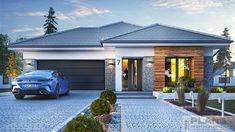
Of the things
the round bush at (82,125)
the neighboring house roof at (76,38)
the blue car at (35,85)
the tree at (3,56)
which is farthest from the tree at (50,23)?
the round bush at (82,125)

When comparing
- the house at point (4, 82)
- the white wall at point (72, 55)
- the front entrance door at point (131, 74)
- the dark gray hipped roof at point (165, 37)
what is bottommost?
the house at point (4, 82)

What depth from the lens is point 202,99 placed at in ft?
35.2

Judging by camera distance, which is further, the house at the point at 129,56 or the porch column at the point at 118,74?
the porch column at the point at 118,74

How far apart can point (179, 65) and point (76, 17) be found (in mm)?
10332

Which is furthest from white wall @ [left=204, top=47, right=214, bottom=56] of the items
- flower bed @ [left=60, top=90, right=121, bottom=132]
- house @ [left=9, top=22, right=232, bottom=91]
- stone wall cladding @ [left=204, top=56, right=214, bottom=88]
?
flower bed @ [left=60, top=90, right=121, bottom=132]

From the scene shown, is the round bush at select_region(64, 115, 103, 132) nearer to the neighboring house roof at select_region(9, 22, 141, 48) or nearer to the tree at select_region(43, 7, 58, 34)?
the neighboring house roof at select_region(9, 22, 141, 48)

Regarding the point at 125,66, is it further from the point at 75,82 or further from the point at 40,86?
the point at 40,86

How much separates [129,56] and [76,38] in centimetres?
607

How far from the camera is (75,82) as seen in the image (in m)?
24.3

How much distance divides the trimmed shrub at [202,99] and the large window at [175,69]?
1008cm

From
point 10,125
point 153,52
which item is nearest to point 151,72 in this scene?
point 153,52

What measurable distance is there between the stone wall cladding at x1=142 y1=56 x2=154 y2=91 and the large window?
114cm

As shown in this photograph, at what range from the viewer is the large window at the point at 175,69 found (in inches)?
825

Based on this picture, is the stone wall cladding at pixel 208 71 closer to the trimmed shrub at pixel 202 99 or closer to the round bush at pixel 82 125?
the trimmed shrub at pixel 202 99
